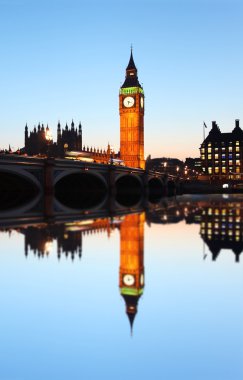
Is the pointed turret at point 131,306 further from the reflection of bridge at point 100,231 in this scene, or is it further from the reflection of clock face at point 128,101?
the reflection of clock face at point 128,101

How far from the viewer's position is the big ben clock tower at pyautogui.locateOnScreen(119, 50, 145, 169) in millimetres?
157625

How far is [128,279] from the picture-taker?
9.09 metres

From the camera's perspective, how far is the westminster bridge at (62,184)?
39.6 meters

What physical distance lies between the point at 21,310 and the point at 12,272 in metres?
3.29

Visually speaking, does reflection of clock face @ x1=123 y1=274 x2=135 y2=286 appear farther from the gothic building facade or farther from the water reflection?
the gothic building facade

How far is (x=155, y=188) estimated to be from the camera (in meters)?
114

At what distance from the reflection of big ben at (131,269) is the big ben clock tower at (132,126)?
5594 inches

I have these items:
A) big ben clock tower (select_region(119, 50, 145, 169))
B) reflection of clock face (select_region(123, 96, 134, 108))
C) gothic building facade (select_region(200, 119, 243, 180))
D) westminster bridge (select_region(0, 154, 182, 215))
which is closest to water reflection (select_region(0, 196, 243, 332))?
westminster bridge (select_region(0, 154, 182, 215))

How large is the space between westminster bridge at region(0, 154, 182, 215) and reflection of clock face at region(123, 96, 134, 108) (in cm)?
7556

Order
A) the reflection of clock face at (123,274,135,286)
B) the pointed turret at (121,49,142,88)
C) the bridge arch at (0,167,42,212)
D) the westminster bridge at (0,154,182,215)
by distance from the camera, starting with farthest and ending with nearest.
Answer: the pointed turret at (121,49,142,88)
the bridge arch at (0,167,42,212)
the westminster bridge at (0,154,182,215)
the reflection of clock face at (123,274,135,286)

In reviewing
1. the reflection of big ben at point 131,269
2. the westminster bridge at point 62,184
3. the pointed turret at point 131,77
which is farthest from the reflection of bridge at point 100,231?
the pointed turret at point 131,77

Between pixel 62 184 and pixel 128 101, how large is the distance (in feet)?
317

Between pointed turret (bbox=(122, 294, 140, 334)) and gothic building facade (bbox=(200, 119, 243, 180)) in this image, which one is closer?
pointed turret (bbox=(122, 294, 140, 334))

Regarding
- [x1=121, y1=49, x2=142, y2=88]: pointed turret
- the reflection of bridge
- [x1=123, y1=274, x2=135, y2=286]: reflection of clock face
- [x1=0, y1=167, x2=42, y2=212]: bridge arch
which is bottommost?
[x1=123, y1=274, x2=135, y2=286]: reflection of clock face
